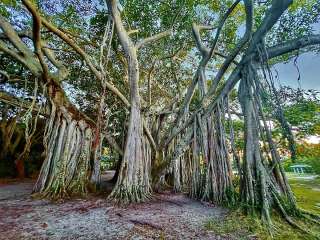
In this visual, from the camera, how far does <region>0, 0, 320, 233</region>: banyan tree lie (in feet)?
10.9

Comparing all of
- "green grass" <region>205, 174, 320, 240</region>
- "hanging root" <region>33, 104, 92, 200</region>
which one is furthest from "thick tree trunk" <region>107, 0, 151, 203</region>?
"green grass" <region>205, 174, 320, 240</region>

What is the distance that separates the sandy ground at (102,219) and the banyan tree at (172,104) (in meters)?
0.41

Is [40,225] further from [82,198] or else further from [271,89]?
[271,89]

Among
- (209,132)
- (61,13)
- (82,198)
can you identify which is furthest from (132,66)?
(61,13)

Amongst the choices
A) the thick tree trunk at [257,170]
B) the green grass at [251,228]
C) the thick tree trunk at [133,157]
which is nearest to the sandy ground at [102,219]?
the green grass at [251,228]

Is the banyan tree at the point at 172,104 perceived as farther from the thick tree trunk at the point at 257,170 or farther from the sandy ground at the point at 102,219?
the sandy ground at the point at 102,219

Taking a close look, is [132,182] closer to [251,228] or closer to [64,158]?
[64,158]

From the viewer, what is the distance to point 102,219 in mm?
3086

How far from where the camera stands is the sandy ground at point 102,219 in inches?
101

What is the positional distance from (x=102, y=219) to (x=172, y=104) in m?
3.96

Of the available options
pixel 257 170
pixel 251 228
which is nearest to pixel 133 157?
pixel 257 170

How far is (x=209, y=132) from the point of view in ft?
13.8

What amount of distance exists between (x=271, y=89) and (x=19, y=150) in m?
8.62

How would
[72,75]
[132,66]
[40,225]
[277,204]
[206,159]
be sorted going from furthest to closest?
1. [72,75]
2. [132,66]
3. [206,159]
4. [277,204]
5. [40,225]
